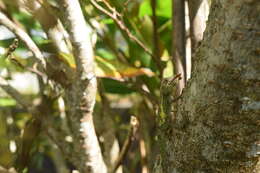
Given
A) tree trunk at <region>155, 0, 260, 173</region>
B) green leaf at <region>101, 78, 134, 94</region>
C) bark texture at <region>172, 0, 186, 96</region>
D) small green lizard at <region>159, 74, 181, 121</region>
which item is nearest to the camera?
tree trunk at <region>155, 0, 260, 173</region>

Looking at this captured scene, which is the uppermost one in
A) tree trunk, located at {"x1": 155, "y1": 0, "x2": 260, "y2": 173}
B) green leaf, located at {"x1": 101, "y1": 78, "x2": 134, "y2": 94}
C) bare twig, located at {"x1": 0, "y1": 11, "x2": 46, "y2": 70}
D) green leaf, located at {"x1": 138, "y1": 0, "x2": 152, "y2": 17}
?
green leaf, located at {"x1": 138, "y1": 0, "x2": 152, "y2": 17}

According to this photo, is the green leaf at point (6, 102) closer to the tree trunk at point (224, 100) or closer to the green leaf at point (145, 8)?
the green leaf at point (145, 8)

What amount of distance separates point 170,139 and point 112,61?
328mm

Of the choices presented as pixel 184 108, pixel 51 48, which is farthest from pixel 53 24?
pixel 184 108

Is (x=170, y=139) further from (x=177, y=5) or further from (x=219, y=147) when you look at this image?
(x=177, y=5)

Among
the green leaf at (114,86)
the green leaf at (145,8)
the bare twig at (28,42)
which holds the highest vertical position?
the green leaf at (145,8)

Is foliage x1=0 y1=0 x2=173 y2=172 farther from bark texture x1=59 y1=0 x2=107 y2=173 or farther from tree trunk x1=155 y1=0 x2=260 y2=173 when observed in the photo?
tree trunk x1=155 y1=0 x2=260 y2=173

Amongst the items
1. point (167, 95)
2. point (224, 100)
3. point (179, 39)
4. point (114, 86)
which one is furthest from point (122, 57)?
point (224, 100)

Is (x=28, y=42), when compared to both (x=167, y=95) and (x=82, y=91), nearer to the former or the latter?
(x=82, y=91)

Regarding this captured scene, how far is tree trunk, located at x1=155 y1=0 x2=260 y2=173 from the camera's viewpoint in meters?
0.42

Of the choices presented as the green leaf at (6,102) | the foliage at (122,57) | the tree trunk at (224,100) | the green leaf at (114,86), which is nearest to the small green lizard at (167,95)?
the tree trunk at (224,100)

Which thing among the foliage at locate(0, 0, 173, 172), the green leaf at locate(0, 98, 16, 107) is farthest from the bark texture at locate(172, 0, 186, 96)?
the green leaf at locate(0, 98, 16, 107)

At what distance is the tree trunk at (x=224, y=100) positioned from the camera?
1.38 ft

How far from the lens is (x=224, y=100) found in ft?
1.50
